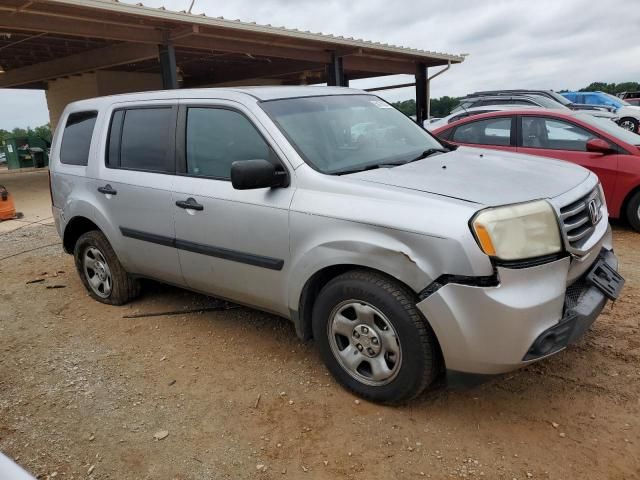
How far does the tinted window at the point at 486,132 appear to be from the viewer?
7039mm

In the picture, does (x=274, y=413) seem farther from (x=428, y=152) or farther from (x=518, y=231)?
(x=428, y=152)

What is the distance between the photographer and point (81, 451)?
2.77m

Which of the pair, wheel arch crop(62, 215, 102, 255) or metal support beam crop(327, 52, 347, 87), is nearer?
wheel arch crop(62, 215, 102, 255)

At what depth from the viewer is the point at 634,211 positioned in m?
6.29

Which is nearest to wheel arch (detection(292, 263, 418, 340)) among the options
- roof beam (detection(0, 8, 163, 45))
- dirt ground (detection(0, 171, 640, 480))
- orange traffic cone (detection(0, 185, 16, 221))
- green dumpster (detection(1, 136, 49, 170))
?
dirt ground (detection(0, 171, 640, 480))

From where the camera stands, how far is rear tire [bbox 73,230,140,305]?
14.9 ft

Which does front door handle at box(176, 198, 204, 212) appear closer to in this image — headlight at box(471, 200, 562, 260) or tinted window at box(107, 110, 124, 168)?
tinted window at box(107, 110, 124, 168)

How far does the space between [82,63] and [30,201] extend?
425cm

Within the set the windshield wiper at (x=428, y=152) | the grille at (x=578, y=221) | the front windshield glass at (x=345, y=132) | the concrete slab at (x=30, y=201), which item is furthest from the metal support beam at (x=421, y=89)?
the grille at (x=578, y=221)

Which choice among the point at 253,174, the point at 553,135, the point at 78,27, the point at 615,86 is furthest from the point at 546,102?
the point at 615,86

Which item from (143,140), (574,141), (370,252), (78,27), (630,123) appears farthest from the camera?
(630,123)

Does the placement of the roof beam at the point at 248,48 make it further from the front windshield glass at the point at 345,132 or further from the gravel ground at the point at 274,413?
the gravel ground at the point at 274,413

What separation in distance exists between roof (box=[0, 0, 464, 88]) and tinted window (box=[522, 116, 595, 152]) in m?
6.26

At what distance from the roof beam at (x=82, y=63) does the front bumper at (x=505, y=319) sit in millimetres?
10615
